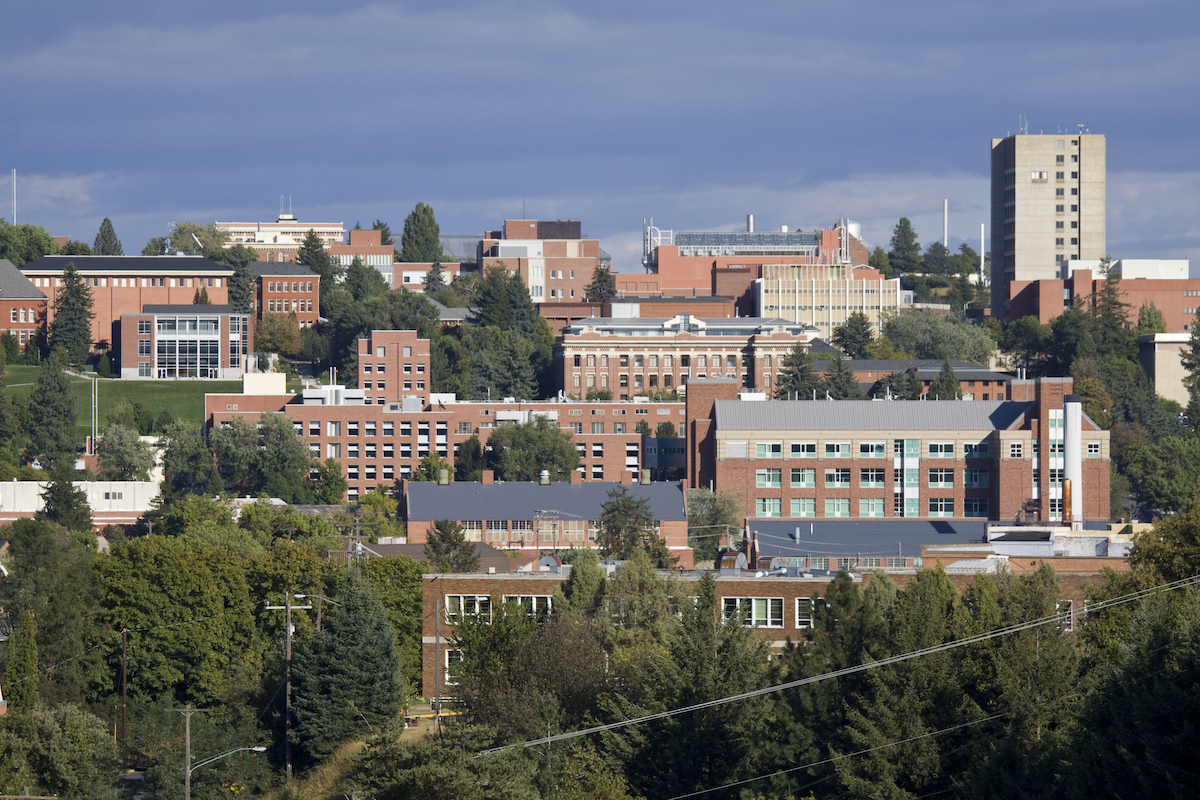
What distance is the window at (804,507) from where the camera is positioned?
140 metres

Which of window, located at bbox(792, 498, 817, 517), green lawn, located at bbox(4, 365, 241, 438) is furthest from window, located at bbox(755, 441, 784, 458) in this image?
green lawn, located at bbox(4, 365, 241, 438)

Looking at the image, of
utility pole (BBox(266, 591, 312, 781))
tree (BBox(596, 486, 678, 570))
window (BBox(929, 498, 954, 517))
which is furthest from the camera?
window (BBox(929, 498, 954, 517))

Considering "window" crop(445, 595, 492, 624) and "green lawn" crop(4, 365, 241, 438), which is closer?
"window" crop(445, 595, 492, 624)

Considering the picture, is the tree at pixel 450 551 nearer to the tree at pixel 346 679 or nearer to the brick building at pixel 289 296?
the tree at pixel 346 679

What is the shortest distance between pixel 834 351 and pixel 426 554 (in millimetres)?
90962

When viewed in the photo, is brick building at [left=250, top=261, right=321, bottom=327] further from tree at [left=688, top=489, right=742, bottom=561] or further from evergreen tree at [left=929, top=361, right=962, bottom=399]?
tree at [left=688, top=489, right=742, bottom=561]

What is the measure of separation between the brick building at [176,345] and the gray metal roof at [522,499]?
163ft

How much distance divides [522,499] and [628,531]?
15.9m

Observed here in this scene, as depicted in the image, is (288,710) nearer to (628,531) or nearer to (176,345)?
(628,531)

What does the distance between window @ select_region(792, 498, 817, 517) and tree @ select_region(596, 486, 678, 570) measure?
1692cm

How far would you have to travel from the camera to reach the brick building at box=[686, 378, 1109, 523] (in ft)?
459

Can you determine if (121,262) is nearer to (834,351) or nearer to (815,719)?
(834,351)

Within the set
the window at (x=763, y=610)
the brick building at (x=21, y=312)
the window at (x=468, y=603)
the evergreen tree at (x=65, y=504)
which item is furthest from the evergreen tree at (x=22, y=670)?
the brick building at (x=21, y=312)

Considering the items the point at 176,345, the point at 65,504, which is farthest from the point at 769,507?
the point at 176,345
